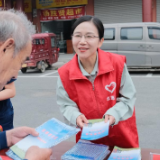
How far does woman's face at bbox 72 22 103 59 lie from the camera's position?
5.57 ft

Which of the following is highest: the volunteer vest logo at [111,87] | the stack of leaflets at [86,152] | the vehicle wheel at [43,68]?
the volunteer vest logo at [111,87]

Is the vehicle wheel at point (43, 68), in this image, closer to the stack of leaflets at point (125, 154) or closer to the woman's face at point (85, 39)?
the woman's face at point (85, 39)

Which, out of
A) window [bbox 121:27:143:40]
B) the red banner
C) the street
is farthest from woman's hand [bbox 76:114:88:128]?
the red banner

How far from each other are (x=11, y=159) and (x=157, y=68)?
26.2 ft

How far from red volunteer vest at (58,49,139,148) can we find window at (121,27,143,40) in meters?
6.85

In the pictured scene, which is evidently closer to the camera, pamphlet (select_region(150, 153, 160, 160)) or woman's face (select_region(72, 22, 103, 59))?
pamphlet (select_region(150, 153, 160, 160))

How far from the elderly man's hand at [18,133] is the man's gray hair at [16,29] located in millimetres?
524

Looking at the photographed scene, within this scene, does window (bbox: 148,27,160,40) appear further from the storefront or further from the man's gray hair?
Result: the storefront

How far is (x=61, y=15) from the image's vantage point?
16438 mm

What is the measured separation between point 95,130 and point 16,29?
69 centimetres

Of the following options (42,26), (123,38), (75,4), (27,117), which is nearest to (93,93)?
(27,117)

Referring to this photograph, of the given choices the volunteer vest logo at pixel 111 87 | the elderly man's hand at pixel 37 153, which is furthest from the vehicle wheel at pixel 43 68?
the elderly man's hand at pixel 37 153

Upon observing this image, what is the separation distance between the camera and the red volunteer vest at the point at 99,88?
1684mm

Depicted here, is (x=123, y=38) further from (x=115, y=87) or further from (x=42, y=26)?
(x=42, y=26)
